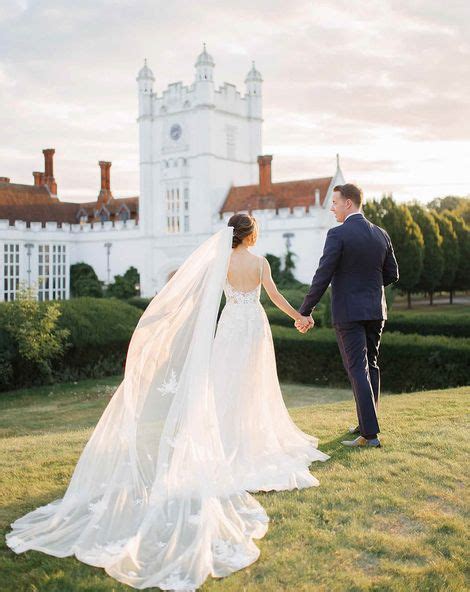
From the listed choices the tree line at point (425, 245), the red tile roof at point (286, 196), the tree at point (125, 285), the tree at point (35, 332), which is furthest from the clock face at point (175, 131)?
the tree at point (35, 332)

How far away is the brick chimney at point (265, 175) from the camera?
33.8 m

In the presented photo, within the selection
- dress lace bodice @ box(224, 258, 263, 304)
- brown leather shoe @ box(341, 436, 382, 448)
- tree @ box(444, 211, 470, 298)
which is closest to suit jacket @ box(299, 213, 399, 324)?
dress lace bodice @ box(224, 258, 263, 304)

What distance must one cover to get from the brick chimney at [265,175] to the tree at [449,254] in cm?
1113

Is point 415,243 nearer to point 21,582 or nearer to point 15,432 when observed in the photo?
point 15,432

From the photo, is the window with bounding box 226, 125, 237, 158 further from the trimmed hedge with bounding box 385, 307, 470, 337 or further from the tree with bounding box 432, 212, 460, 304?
the trimmed hedge with bounding box 385, 307, 470, 337

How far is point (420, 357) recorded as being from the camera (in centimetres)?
1231

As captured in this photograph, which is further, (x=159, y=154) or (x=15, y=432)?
(x=159, y=154)

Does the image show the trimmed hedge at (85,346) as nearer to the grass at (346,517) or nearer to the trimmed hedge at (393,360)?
the trimmed hedge at (393,360)

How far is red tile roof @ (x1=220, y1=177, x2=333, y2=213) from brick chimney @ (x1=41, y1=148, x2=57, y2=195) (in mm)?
13119

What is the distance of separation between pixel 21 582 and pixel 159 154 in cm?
3604

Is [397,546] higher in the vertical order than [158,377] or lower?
lower

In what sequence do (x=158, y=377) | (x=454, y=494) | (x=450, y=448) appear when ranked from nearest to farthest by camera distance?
(x=454, y=494)
(x=158, y=377)
(x=450, y=448)

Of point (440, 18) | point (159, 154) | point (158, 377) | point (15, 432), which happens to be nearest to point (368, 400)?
point (158, 377)

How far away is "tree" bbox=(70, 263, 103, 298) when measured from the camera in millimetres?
38375
